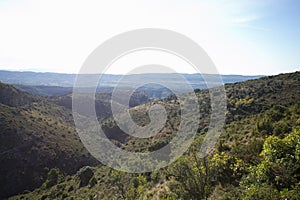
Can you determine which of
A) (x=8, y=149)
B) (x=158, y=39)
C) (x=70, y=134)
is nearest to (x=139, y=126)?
(x=70, y=134)

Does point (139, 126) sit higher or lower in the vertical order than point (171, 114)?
lower

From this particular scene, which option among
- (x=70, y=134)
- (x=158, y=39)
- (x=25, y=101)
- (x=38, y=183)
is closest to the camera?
(x=158, y=39)

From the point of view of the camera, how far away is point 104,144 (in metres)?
45.3

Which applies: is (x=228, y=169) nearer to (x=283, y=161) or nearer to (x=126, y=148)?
(x=283, y=161)

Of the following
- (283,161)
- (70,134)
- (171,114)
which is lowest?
(70,134)

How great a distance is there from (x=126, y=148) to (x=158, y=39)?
76.1ft

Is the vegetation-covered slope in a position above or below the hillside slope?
above

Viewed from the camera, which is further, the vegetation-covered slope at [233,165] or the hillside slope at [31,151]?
the hillside slope at [31,151]

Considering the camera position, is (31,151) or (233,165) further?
(31,151)

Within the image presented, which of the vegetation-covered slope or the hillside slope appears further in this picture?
the hillside slope

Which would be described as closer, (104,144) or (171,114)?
(171,114)

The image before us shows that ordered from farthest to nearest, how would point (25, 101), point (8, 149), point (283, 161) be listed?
point (25, 101), point (8, 149), point (283, 161)

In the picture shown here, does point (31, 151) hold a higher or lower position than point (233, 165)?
lower

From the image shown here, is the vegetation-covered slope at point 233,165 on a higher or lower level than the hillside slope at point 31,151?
higher
